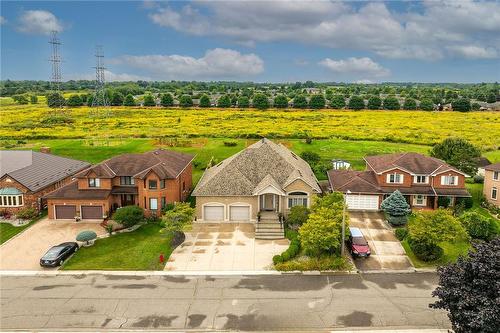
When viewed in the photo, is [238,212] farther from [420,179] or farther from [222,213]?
[420,179]

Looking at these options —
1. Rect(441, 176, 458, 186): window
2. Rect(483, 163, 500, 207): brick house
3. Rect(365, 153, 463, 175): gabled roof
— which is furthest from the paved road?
Rect(483, 163, 500, 207): brick house

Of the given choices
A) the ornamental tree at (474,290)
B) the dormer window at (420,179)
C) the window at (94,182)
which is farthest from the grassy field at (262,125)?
the ornamental tree at (474,290)

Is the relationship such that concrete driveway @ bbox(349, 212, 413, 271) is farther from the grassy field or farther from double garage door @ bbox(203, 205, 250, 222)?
the grassy field

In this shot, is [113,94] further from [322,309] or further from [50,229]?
[322,309]

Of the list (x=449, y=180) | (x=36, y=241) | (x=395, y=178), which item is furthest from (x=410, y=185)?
(x=36, y=241)

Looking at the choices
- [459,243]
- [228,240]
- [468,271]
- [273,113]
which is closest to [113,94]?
[273,113]

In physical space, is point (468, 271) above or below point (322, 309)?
above
